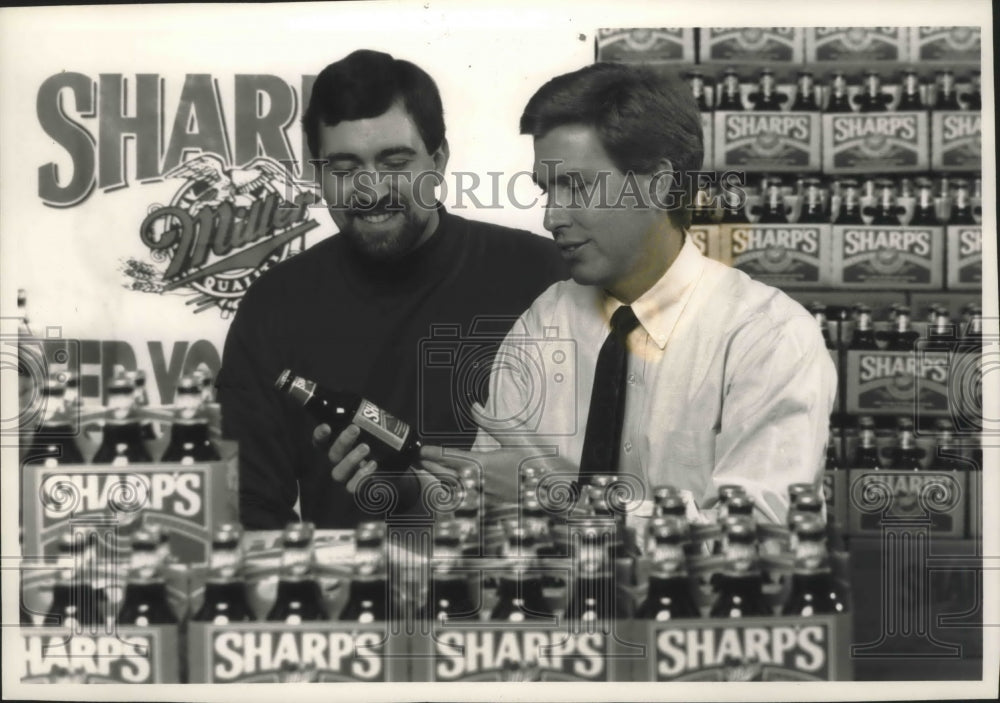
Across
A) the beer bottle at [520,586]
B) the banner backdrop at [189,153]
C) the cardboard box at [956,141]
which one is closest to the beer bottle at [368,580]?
the beer bottle at [520,586]

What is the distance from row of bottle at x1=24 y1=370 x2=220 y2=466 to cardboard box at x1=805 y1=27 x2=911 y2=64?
173 centimetres

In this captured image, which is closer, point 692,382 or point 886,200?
point 692,382

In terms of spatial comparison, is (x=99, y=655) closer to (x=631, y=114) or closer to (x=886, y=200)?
(x=631, y=114)

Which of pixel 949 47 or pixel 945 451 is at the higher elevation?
pixel 949 47

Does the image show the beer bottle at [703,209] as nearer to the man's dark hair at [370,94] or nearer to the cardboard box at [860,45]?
the cardboard box at [860,45]

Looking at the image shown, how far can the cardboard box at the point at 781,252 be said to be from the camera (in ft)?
7.97

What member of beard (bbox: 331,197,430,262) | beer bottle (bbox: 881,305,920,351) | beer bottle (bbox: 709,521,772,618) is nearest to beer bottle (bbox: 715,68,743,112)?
beer bottle (bbox: 881,305,920,351)

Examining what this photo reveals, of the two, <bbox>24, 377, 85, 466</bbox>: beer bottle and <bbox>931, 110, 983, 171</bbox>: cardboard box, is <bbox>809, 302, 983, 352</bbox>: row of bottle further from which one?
<bbox>24, 377, 85, 466</bbox>: beer bottle

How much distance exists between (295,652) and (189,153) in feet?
4.13

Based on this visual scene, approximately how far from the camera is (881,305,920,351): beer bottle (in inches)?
97.3

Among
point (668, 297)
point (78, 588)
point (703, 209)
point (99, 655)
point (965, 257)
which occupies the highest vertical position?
Answer: point (703, 209)

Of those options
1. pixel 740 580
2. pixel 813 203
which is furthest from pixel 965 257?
pixel 740 580

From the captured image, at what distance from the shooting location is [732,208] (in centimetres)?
244

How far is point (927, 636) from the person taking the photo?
8.16ft
